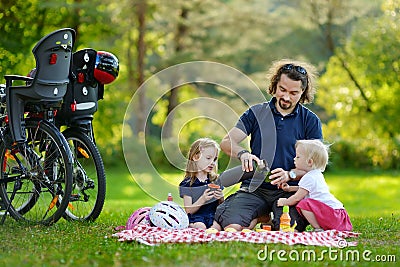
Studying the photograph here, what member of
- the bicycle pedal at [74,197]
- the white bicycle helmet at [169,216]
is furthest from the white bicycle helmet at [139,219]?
the bicycle pedal at [74,197]

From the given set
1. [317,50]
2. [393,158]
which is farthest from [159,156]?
[317,50]

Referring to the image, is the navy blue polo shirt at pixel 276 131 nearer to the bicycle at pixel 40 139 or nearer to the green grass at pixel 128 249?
the green grass at pixel 128 249

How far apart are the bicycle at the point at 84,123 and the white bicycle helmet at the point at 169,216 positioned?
1.91 ft

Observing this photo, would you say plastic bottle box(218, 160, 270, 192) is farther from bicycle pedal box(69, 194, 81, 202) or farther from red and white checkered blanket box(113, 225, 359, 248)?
bicycle pedal box(69, 194, 81, 202)

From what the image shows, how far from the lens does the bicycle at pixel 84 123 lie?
5441 mm

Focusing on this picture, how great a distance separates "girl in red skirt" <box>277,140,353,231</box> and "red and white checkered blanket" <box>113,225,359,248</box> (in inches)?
7.2

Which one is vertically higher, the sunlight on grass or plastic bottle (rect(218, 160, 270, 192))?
plastic bottle (rect(218, 160, 270, 192))

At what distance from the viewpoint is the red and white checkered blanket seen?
438 centimetres

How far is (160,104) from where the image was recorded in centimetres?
2434

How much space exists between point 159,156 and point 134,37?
7248mm

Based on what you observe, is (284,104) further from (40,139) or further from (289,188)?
(40,139)

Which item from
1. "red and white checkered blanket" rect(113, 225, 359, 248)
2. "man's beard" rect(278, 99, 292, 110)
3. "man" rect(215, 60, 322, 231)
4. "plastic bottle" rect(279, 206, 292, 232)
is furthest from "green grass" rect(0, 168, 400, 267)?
"man's beard" rect(278, 99, 292, 110)

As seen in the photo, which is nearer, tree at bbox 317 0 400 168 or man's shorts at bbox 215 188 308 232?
man's shorts at bbox 215 188 308 232

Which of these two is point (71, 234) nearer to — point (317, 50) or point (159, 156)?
point (159, 156)
